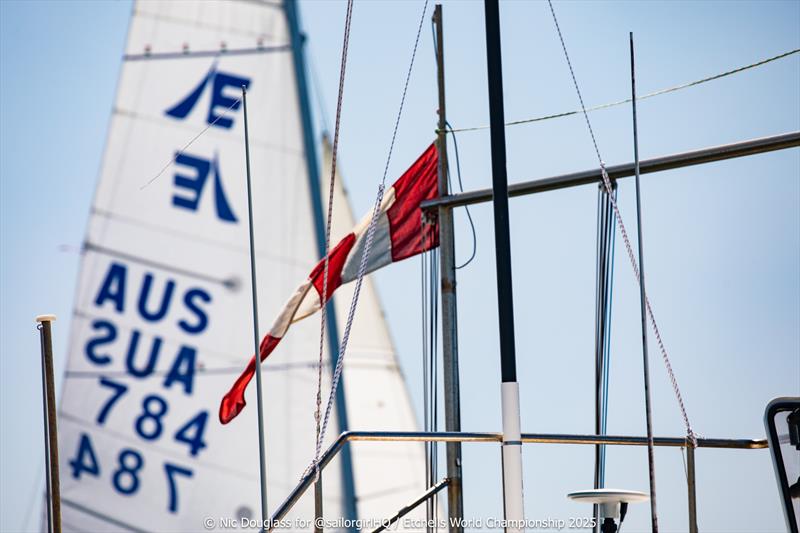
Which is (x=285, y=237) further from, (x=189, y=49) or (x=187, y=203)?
(x=189, y=49)

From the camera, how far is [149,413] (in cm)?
1462

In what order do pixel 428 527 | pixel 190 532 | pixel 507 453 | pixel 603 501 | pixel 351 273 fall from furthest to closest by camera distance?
pixel 190 532, pixel 351 273, pixel 428 527, pixel 603 501, pixel 507 453

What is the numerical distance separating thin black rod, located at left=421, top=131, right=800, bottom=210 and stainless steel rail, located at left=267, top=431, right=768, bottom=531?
2454 millimetres

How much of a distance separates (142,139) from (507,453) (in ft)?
35.7

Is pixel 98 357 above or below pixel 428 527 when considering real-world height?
above

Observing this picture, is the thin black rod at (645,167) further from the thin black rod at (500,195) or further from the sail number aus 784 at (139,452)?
the sail number aus 784 at (139,452)

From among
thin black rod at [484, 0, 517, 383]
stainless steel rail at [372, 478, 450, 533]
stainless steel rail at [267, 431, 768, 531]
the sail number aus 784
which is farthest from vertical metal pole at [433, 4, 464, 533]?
the sail number aus 784

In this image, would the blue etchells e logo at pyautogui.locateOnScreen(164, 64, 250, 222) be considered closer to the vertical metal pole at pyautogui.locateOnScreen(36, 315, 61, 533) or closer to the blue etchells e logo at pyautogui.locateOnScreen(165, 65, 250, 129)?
the blue etchells e logo at pyautogui.locateOnScreen(165, 65, 250, 129)

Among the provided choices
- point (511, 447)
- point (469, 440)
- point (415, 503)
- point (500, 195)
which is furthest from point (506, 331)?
point (415, 503)

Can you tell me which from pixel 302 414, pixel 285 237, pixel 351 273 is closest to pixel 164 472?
pixel 302 414

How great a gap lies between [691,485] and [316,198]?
8.93 m

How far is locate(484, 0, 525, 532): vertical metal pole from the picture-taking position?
548cm

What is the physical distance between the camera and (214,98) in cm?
1577

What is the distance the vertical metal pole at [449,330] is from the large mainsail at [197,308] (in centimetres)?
461
